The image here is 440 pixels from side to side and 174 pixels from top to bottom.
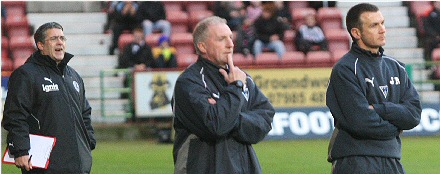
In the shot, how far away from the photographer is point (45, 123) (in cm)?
764

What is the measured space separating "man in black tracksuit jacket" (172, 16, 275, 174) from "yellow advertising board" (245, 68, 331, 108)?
462 inches

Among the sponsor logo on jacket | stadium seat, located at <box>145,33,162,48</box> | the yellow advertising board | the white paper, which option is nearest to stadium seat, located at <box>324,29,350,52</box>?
the yellow advertising board

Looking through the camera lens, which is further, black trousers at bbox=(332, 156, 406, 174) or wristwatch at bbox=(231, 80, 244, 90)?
black trousers at bbox=(332, 156, 406, 174)

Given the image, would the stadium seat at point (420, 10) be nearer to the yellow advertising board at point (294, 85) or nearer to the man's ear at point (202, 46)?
the yellow advertising board at point (294, 85)

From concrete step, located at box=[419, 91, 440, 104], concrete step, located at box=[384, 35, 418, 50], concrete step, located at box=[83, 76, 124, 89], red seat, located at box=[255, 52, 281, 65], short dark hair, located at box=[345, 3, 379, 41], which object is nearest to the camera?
short dark hair, located at box=[345, 3, 379, 41]

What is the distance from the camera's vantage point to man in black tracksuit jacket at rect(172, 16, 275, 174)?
20.3 ft

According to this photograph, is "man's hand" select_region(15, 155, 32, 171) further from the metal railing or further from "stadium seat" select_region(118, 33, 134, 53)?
"stadium seat" select_region(118, 33, 134, 53)

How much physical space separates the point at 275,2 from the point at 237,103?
15.2 metres

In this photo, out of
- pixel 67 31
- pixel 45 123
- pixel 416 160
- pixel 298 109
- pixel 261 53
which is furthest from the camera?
pixel 67 31

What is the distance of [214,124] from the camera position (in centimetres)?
615

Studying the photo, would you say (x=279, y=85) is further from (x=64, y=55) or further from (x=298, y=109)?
(x=64, y=55)

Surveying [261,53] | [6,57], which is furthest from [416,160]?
[6,57]

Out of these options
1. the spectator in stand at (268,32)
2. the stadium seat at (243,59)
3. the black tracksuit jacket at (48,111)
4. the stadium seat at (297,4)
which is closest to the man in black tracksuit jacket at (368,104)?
the black tracksuit jacket at (48,111)

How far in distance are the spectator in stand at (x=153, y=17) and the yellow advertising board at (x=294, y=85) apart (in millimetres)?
3280
